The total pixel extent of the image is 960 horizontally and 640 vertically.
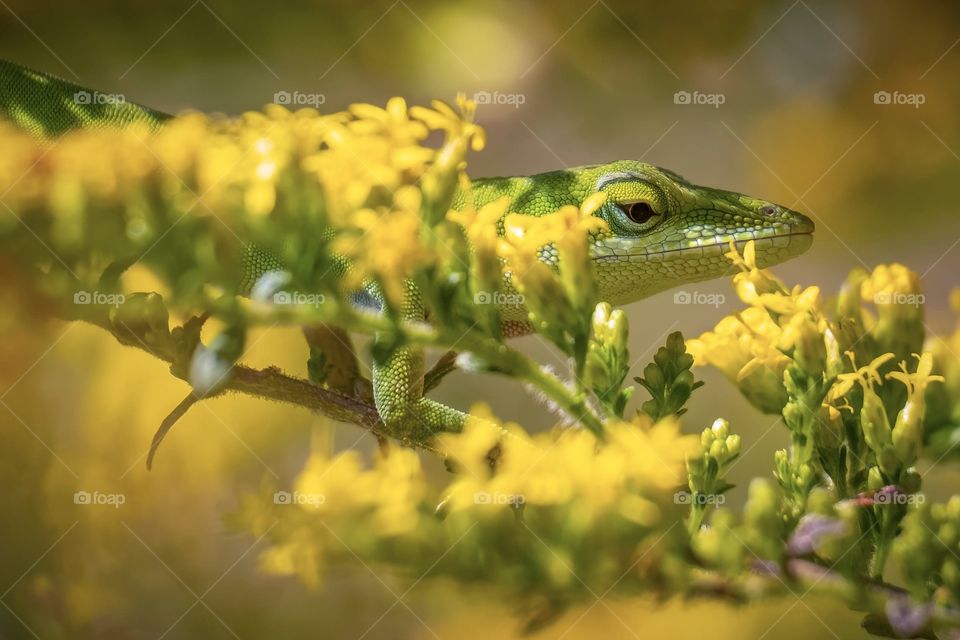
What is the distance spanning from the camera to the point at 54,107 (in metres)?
1.12

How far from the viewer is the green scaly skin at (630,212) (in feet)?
3.68

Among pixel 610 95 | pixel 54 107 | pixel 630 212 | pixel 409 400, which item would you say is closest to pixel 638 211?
pixel 630 212

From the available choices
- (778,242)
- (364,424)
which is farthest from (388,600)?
(778,242)

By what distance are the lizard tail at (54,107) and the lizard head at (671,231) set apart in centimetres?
60

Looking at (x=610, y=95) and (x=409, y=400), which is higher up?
(x=610, y=95)

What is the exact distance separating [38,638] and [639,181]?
103 centimetres

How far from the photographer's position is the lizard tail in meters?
1.09

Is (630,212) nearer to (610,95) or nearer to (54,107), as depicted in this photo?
(54,107)

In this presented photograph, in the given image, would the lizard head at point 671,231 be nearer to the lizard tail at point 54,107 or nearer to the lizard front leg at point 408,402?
the lizard front leg at point 408,402

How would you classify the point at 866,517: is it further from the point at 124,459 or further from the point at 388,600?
the point at 124,459

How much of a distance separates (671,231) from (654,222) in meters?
0.03

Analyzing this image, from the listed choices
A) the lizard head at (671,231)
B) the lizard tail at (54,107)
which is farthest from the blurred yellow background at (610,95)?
the lizard head at (671,231)

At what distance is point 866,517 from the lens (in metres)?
0.62

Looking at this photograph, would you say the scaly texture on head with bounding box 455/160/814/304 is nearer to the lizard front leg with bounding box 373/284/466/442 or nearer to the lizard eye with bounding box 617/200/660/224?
the lizard eye with bounding box 617/200/660/224
